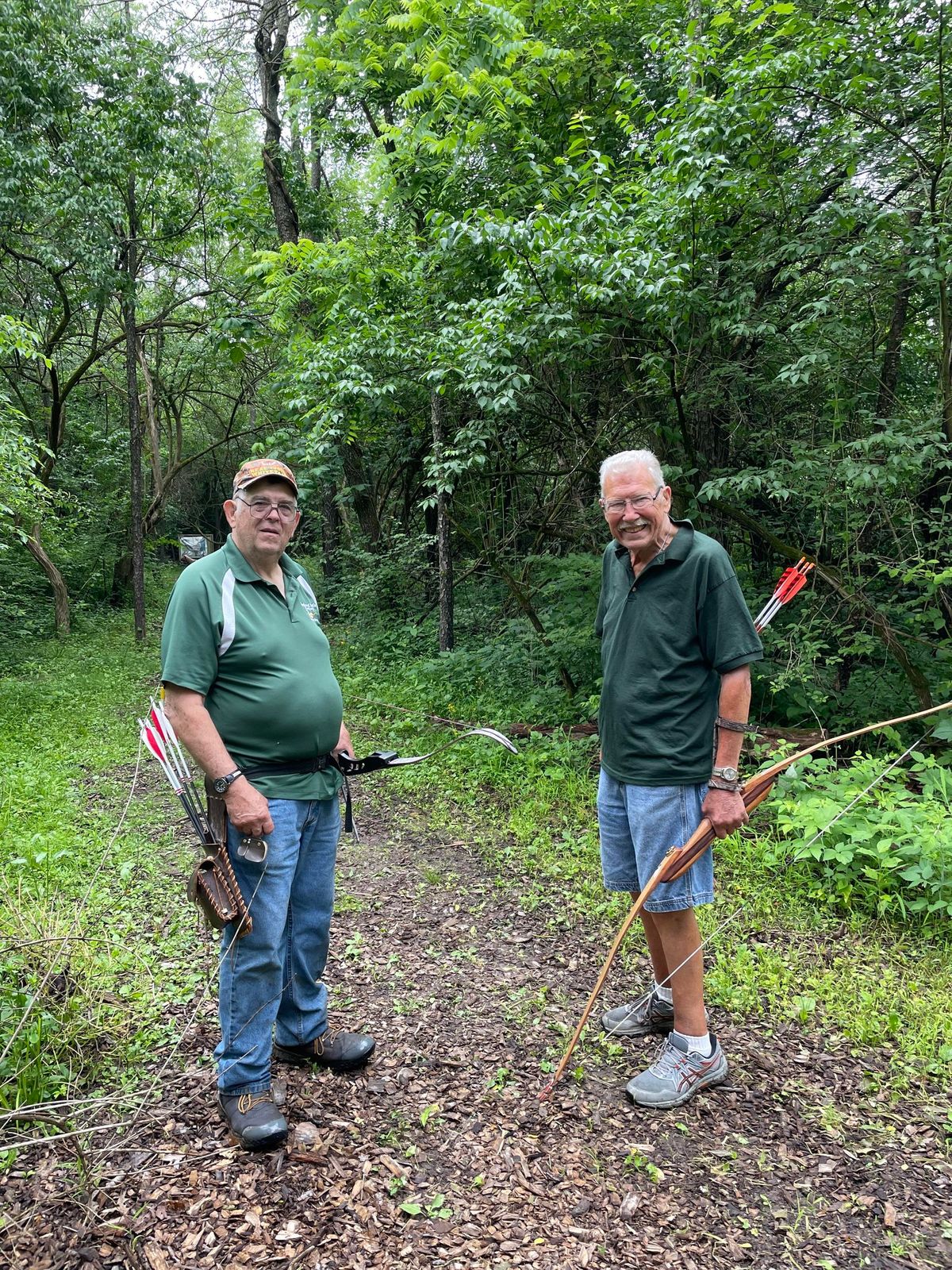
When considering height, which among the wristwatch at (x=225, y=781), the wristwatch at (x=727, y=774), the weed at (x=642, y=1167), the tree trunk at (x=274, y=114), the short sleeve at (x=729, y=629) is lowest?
the weed at (x=642, y=1167)

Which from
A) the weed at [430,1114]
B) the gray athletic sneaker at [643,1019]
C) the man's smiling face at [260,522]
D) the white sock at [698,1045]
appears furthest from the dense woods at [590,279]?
the weed at [430,1114]

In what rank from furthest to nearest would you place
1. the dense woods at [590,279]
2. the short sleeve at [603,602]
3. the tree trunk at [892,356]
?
the tree trunk at [892,356]
the dense woods at [590,279]
the short sleeve at [603,602]

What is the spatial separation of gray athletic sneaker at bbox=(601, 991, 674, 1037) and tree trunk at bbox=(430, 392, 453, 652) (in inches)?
183

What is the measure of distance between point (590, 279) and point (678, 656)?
304cm

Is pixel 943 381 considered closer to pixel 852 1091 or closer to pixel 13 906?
pixel 852 1091

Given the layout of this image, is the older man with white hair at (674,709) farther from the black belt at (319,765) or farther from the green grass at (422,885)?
the black belt at (319,765)

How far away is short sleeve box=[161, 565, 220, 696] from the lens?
2047 millimetres

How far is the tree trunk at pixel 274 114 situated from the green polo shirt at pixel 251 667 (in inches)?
401

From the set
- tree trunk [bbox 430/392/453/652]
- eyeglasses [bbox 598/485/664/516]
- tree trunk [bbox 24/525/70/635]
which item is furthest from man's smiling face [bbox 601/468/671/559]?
tree trunk [bbox 24/525/70/635]

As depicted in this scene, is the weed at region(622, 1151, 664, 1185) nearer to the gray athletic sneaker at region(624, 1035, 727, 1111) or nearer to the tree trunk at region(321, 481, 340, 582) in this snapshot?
the gray athletic sneaker at region(624, 1035, 727, 1111)

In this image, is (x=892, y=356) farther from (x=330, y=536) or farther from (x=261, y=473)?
(x=330, y=536)

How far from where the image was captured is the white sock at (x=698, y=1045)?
2.50m

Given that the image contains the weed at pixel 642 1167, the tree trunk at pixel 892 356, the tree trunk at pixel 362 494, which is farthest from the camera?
the tree trunk at pixel 362 494

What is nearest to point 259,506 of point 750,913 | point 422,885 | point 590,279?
point 422,885
